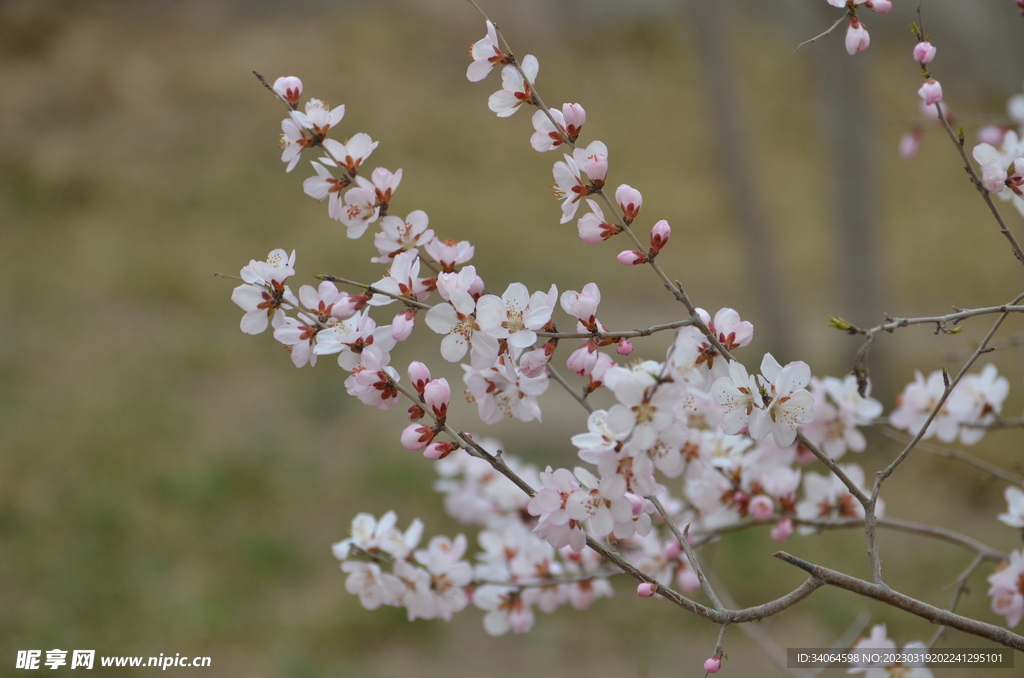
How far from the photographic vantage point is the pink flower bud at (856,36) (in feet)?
2.69

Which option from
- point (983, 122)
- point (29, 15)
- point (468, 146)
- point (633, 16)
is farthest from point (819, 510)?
point (633, 16)

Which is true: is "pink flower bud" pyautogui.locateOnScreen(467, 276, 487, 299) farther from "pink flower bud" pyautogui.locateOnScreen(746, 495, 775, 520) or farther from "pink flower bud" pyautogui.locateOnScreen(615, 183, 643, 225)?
"pink flower bud" pyautogui.locateOnScreen(746, 495, 775, 520)

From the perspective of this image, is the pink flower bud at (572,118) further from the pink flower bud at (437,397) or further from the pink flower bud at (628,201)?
the pink flower bud at (437,397)

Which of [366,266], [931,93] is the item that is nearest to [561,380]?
[931,93]

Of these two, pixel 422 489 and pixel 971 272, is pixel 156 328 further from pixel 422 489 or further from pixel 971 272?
pixel 971 272

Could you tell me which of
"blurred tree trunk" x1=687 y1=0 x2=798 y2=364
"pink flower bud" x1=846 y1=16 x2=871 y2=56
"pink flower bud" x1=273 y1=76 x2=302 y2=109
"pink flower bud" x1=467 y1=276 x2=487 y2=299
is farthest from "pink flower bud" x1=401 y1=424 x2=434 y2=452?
"blurred tree trunk" x1=687 y1=0 x2=798 y2=364

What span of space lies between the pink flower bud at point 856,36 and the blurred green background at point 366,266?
355 mm

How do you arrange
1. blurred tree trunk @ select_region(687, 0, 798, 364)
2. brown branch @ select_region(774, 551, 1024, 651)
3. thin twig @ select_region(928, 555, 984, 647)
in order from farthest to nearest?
blurred tree trunk @ select_region(687, 0, 798, 364) < thin twig @ select_region(928, 555, 984, 647) < brown branch @ select_region(774, 551, 1024, 651)

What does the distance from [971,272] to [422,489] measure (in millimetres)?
4450

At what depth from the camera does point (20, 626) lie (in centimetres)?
231

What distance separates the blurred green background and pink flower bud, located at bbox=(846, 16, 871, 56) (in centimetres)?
35

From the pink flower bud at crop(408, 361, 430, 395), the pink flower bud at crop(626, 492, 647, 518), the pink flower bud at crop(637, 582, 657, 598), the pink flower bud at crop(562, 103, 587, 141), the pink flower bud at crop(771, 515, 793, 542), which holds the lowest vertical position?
the pink flower bud at crop(637, 582, 657, 598)

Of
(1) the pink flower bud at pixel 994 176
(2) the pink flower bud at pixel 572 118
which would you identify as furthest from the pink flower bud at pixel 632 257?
(1) the pink flower bud at pixel 994 176

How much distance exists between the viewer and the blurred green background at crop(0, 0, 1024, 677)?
2.52 metres
